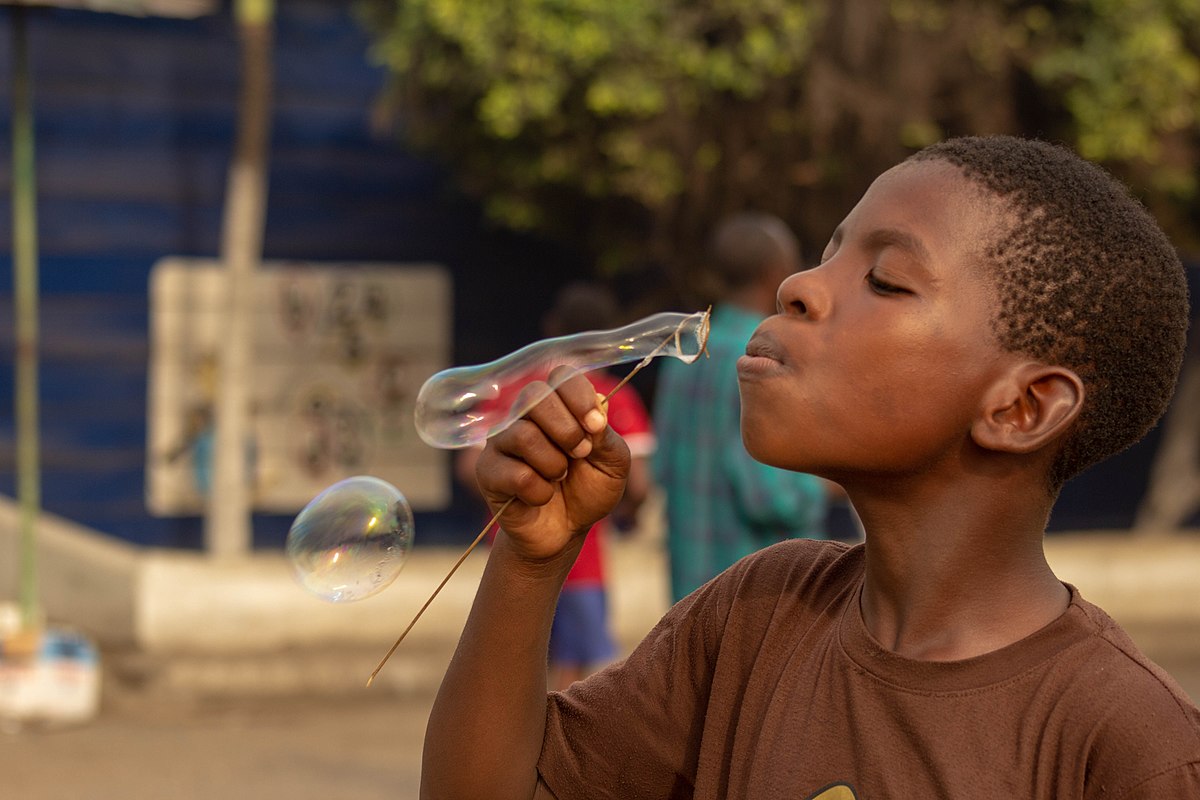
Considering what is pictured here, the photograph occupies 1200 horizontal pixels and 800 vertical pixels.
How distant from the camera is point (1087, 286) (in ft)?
5.07

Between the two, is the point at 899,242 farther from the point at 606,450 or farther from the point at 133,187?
the point at 133,187

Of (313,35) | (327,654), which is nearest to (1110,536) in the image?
(327,654)

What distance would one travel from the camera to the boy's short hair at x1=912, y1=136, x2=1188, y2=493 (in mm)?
1547

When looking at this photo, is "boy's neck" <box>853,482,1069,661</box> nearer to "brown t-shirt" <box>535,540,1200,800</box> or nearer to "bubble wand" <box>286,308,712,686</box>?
"brown t-shirt" <box>535,540,1200,800</box>

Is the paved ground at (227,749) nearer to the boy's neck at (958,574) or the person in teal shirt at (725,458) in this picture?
the person in teal shirt at (725,458)

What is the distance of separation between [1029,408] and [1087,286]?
0.13m

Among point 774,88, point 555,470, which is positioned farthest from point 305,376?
point 555,470

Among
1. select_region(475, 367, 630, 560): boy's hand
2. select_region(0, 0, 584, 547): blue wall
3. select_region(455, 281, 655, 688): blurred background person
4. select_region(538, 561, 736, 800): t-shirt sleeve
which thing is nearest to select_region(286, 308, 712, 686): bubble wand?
select_region(475, 367, 630, 560): boy's hand

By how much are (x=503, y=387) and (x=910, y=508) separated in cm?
51

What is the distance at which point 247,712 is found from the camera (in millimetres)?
7359

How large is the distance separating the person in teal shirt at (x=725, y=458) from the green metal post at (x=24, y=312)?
3799 mm

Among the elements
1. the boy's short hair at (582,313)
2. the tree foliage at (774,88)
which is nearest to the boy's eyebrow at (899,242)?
the boy's short hair at (582,313)

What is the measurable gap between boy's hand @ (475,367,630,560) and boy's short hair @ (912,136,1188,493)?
41 centimetres

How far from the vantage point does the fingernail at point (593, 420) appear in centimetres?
160
